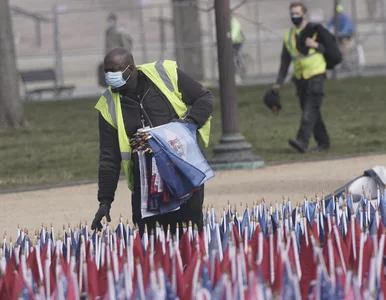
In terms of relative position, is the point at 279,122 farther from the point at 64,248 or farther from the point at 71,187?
the point at 64,248

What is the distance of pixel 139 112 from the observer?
22.2 feet

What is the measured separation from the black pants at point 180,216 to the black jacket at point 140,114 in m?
0.15

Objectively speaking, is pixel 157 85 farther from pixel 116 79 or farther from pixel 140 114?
pixel 116 79

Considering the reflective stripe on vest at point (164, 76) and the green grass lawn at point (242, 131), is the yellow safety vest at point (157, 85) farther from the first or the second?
the green grass lawn at point (242, 131)

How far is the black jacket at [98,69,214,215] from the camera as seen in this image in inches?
266

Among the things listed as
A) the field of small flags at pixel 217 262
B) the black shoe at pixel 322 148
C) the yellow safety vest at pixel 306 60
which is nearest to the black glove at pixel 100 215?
the field of small flags at pixel 217 262

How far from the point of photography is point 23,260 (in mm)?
5668

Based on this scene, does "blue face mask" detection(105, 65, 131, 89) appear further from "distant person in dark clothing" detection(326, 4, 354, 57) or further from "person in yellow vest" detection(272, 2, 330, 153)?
"distant person in dark clothing" detection(326, 4, 354, 57)

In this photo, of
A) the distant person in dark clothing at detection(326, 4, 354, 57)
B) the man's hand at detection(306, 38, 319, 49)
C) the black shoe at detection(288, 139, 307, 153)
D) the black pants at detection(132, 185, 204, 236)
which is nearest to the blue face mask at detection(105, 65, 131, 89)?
the black pants at detection(132, 185, 204, 236)

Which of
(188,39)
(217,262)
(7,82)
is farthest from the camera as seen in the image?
(188,39)

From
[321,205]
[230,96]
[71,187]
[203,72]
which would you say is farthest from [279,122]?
[321,205]

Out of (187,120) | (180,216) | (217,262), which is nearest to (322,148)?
(180,216)

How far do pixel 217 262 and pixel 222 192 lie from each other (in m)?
5.62

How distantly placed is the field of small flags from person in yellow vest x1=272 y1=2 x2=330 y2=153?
655 centimetres
